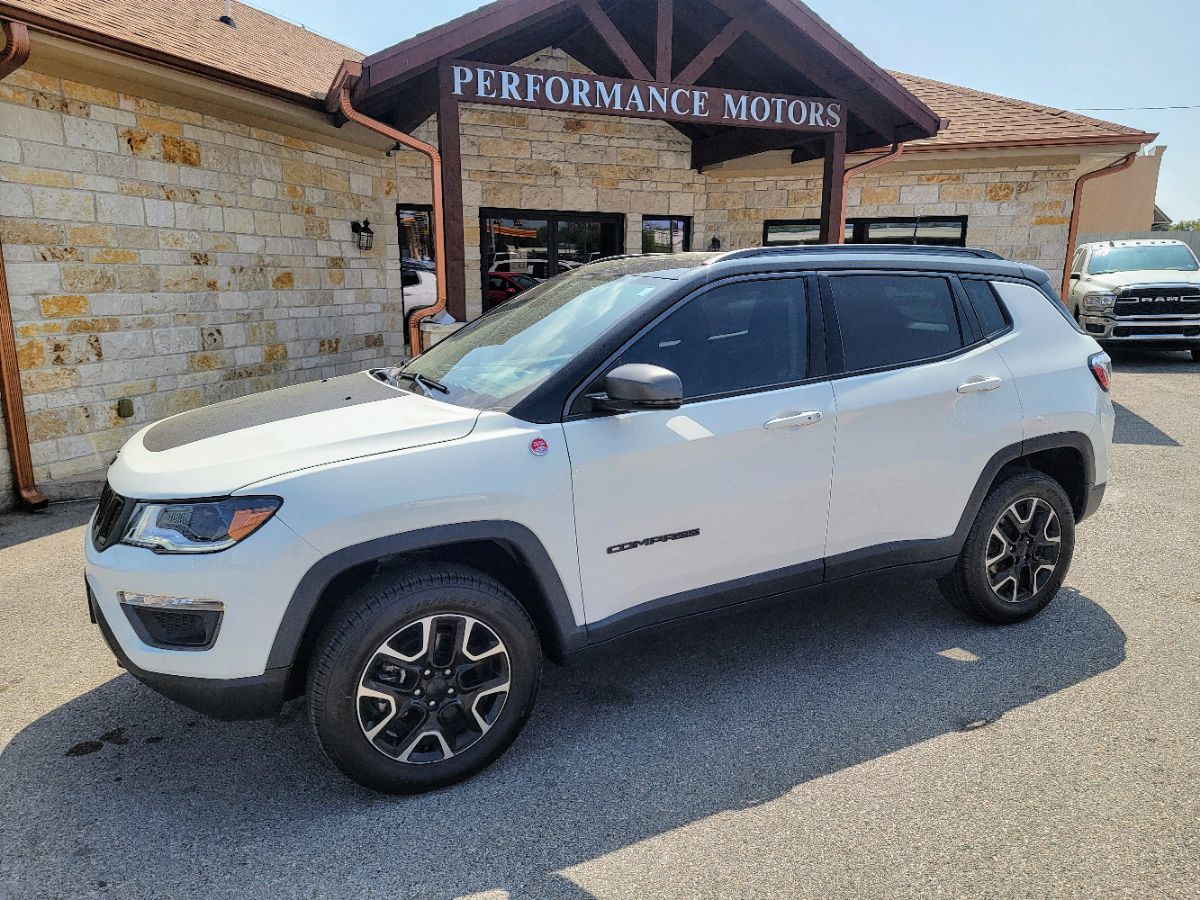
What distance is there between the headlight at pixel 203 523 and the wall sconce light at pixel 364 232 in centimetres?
824

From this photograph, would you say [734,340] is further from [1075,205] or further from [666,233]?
[1075,205]

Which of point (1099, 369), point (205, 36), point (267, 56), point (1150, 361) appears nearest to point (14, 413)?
point (205, 36)

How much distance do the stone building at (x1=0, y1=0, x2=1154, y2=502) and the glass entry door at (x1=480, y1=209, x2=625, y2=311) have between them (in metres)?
0.04

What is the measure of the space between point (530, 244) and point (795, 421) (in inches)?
352

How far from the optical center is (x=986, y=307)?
155 inches

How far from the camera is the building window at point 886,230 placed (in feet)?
40.1

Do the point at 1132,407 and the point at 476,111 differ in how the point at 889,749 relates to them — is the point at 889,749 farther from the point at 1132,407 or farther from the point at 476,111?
the point at 476,111

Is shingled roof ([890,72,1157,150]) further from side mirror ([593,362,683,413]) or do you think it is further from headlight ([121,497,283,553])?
headlight ([121,497,283,553])

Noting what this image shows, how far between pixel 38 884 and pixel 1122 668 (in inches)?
167

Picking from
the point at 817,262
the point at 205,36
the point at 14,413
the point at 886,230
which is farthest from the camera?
the point at 886,230

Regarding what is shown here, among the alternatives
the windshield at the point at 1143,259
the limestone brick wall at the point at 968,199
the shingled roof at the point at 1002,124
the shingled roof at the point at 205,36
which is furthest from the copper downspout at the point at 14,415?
the windshield at the point at 1143,259

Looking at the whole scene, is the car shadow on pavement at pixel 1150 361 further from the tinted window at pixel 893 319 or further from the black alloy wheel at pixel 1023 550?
the tinted window at pixel 893 319

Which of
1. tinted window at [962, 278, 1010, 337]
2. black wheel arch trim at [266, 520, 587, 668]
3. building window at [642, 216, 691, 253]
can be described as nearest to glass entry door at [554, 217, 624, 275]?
building window at [642, 216, 691, 253]

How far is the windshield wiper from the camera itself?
10.9ft
